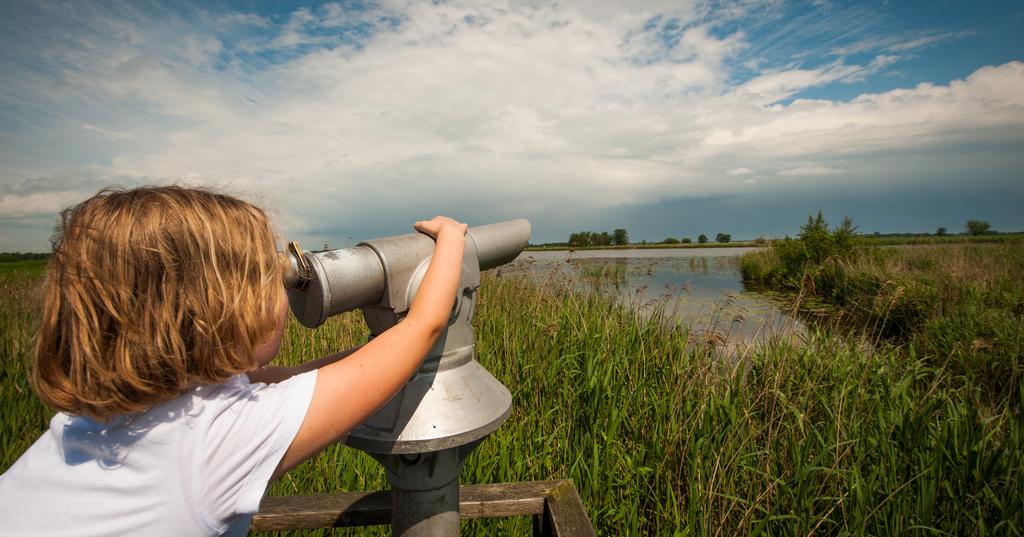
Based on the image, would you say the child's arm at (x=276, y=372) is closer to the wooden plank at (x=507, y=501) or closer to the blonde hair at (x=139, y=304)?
the blonde hair at (x=139, y=304)

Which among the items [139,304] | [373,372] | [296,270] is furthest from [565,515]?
[139,304]

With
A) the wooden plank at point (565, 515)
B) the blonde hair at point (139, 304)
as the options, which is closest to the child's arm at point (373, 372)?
the blonde hair at point (139, 304)

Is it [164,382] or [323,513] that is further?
[323,513]

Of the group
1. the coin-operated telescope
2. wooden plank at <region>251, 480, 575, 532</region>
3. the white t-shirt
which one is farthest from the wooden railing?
the white t-shirt

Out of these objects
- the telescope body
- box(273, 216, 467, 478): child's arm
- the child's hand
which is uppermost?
the child's hand

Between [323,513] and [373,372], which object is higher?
[373,372]

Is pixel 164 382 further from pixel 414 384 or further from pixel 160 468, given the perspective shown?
pixel 414 384

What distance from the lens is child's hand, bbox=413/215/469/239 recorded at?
0.99 meters

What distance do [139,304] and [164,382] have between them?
0.12 meters

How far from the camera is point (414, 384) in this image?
0.93 meters

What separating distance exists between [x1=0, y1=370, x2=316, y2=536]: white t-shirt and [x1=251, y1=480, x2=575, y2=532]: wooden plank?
21.9 inches

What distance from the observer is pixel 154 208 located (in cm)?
80

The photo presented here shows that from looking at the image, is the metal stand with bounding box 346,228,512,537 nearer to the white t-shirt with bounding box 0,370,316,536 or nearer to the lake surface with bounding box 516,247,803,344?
the white t-shirt with bounding box 0,370,316,536

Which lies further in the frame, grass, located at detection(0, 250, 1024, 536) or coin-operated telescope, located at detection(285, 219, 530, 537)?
grass, located at detection(0, 250, 1024, 536)
